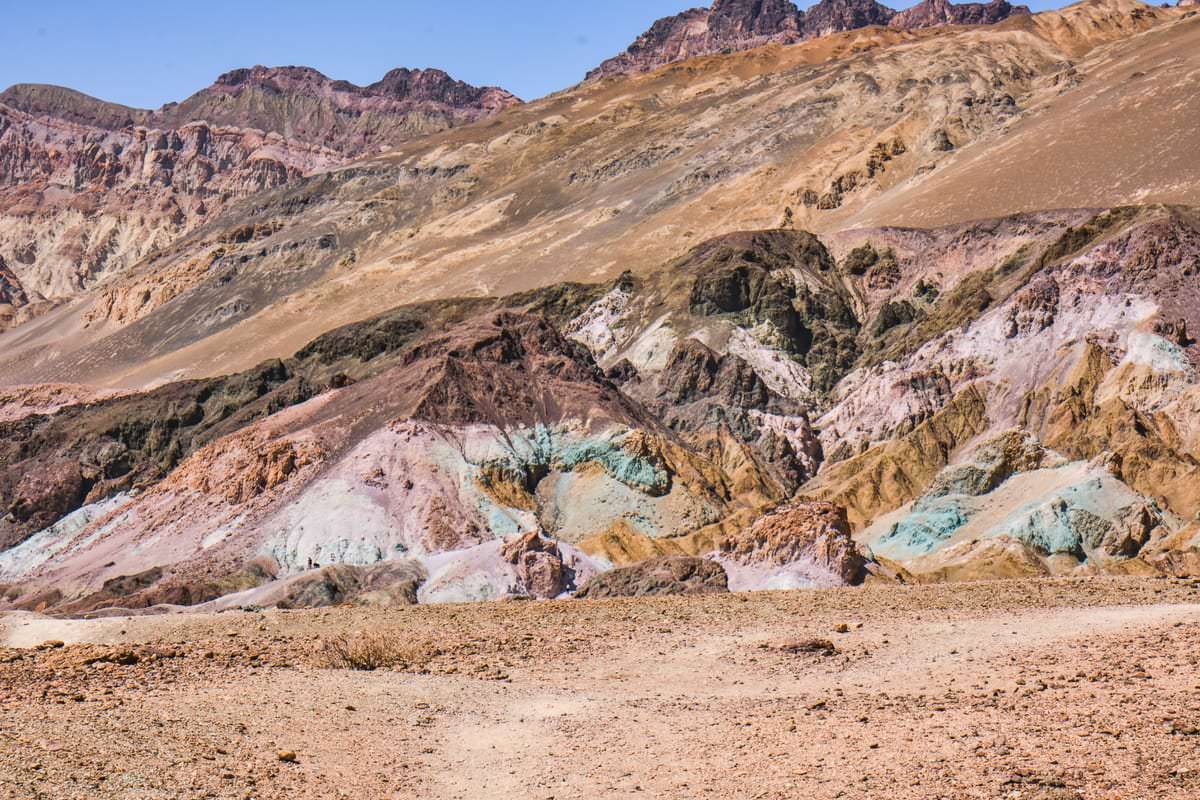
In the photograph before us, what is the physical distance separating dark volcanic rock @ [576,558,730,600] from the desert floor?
4.99 m

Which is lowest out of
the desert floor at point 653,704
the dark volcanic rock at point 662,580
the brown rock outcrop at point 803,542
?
the brown rock outcrop at point 803,542

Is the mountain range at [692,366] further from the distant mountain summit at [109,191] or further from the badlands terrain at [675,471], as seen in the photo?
the distant mountain summit at [109,191]

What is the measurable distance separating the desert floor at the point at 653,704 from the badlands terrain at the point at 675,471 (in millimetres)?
65

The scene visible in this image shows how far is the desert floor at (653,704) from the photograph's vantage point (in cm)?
895

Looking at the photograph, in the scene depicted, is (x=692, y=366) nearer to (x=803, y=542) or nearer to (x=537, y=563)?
(x=537, y=563)

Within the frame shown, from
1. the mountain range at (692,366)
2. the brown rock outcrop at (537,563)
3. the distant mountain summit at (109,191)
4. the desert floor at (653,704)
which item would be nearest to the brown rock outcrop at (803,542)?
the mountain range at (692,366)

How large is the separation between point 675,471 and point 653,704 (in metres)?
29.6

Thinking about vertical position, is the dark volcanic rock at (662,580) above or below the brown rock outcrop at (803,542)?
above

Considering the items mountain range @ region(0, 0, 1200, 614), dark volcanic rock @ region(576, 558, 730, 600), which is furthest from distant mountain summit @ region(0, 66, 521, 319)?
dark volcanic rock @ region(576, 558, 730, 600)

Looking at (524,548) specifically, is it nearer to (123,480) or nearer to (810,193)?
(123,480)

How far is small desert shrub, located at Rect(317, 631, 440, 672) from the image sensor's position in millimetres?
13523

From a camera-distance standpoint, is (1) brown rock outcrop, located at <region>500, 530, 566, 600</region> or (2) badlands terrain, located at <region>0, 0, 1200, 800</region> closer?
(2) badlands terrain, located at <region>0, 0, 1200, 800</region>

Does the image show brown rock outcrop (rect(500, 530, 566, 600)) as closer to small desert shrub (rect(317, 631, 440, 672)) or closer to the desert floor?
the desert floor

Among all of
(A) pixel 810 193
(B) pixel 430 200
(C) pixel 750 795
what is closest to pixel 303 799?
(C) pixel 750 795
